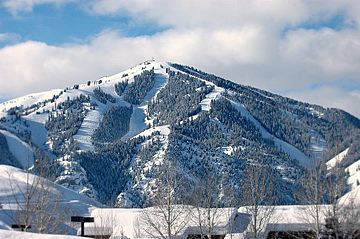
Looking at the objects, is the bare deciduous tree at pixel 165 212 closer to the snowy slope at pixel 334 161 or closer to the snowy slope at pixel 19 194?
the snowy slope at pixel 334 161

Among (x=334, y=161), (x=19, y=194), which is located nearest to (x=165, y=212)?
(x=334, y=161)

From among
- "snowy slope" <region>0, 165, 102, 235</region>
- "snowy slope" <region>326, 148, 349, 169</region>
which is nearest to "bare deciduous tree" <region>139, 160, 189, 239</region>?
"snowy slope" <region>326, 148, 349, 169</region>

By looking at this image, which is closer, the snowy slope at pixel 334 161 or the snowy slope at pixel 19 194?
the snowy slope at pixel 334 161

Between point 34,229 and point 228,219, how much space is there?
17.9 meters

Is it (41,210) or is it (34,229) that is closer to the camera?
(41,210)

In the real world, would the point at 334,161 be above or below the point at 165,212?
above

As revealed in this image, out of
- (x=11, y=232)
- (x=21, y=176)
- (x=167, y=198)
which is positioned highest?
(x=21, y=176)

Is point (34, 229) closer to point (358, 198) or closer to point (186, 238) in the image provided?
point (186, 238)

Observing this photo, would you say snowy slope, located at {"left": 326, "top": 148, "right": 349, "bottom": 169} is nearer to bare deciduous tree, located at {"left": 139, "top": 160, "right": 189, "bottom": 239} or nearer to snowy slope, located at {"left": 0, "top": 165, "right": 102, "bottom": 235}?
bare deciduous tree, located at {"left": 139, "top": 160, "right": 189, "bottom": 239}

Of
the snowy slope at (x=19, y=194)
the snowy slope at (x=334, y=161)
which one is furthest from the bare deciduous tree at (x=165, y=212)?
the snowy slope at (x=19, y=194)

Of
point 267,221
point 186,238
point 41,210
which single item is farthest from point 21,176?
point 41,210

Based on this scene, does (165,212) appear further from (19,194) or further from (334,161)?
(19,194)

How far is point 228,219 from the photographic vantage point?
54.6 meters

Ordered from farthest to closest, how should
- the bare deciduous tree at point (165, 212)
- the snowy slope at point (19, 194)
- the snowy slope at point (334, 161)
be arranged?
the snowy slope at point (19, 194) → the bare deciduous tree at point (165, 212) → the snowy slope at point (334, 161)
